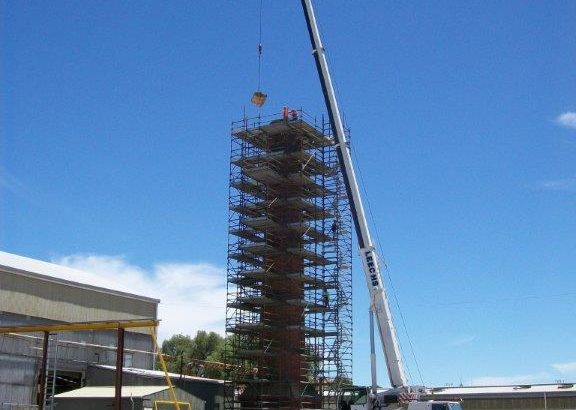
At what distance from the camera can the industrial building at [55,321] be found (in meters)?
47.5

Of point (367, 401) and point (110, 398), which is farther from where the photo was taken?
point (110, 398)

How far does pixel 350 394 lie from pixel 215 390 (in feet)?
86.7

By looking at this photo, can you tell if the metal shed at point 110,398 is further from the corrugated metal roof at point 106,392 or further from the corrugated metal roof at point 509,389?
the corrugated metal roof at point 509,389

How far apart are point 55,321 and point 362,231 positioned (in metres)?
28.0

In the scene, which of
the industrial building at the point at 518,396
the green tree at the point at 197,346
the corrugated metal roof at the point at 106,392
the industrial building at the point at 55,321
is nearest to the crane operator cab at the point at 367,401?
the corrugated metal roof at the point at 106,392

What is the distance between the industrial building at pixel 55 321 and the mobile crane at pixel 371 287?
807 inches

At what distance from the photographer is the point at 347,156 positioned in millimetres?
43156

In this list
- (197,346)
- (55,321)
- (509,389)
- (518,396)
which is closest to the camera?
(55,321)

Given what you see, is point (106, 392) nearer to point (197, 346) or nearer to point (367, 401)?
point (367, 401)

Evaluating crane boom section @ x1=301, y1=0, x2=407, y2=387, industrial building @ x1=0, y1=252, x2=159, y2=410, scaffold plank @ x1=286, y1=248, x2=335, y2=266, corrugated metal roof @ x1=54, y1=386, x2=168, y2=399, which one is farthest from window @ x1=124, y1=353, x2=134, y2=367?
crane boom section @ x1=301, y1=0, x2=407, y2=387

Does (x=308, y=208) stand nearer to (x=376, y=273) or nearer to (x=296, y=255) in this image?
(x=296, y=255)

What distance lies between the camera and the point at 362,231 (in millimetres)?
40875

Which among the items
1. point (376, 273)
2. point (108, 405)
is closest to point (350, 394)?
point (376, 273)

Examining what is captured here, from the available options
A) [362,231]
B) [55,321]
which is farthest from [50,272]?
[362,231]
